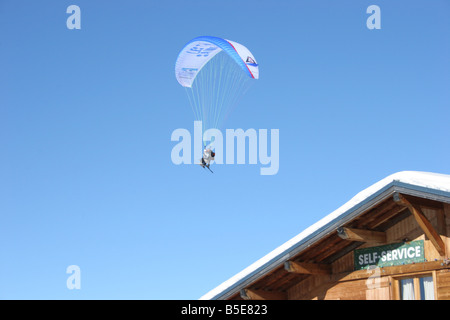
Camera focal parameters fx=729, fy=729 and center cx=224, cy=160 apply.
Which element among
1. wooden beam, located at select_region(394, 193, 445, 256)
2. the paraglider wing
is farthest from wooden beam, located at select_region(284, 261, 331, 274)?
the paraglider wing

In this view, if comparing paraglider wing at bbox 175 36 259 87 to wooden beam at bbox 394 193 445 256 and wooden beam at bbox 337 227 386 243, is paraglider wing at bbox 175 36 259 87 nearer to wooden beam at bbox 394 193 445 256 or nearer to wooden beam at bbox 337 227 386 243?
wooden beam at bbox 337 227 386 243

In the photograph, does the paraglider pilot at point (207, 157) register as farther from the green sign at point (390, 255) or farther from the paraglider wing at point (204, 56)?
the green sign at point (390, 255)

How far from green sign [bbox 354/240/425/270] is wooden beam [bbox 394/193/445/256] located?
19.2 inches

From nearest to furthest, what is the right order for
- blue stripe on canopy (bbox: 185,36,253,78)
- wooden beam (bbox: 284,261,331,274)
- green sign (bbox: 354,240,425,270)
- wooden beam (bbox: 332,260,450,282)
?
wooden beam (bbox: 332,260,450,282)
green sign (bbox: 354,240,425,270)
wooden beam (bbox: 284,261,331,274)
blue stripe on canopy (bbox: 185,36,253,78)

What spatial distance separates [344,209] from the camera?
54.5 feet

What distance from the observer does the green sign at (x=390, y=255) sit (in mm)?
16484

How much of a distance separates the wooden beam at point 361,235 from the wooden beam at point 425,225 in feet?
4.68

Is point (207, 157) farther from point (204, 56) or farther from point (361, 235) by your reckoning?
point (361, 235)

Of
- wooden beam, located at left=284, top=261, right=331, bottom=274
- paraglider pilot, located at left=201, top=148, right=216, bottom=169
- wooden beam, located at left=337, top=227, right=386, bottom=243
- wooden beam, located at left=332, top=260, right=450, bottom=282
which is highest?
paraglider pilot, located at left=201, top=148, right=216, bottom=169

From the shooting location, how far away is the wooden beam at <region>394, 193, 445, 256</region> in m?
15.9
